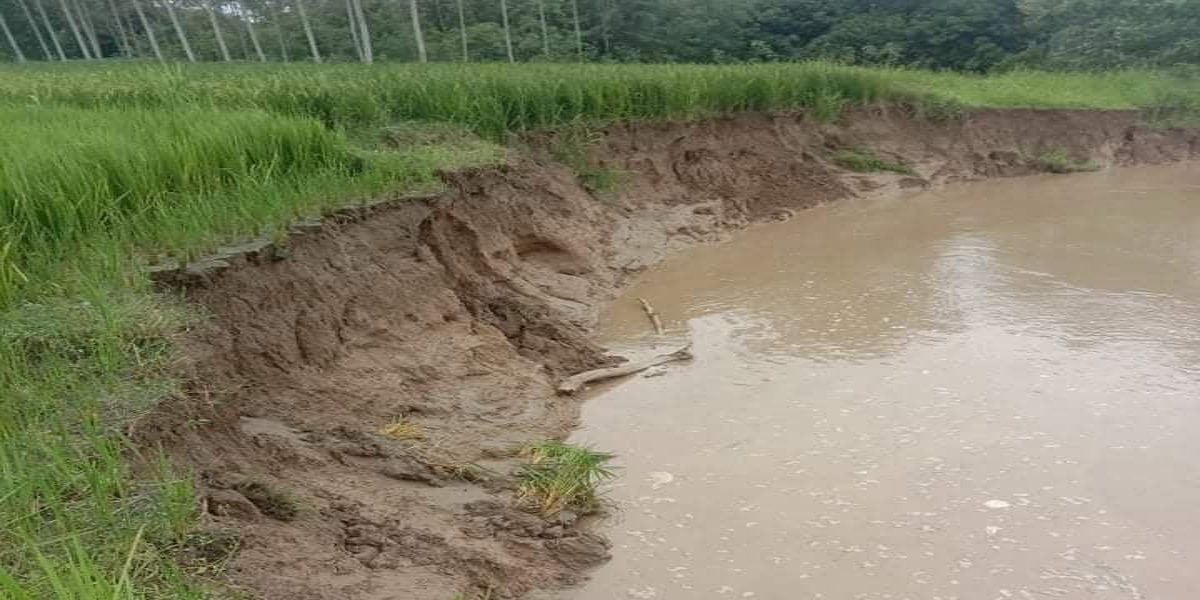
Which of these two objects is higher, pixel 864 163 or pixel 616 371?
pixel 616 371

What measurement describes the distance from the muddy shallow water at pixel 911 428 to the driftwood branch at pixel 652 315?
10cm

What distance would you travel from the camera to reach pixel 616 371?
600 cm

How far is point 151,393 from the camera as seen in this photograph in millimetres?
Answer: 3336

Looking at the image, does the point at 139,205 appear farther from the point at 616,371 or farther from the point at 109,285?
the point at 616,371

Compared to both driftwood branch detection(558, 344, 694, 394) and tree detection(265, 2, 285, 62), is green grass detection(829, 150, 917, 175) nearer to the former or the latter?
driftwood branch detection(558, 344, 694, 394)

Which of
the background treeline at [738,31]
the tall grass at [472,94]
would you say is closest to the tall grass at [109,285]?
the tall grass at [472,94]

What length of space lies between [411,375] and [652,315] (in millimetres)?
2526

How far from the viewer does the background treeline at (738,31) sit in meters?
18.8

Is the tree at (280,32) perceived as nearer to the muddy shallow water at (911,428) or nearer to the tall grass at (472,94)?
the tall grass at (472,94)

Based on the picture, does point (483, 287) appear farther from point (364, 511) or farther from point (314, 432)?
point (364, 511)

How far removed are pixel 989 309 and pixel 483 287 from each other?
4.15m

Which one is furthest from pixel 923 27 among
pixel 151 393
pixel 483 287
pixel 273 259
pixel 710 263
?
pixel 151 393

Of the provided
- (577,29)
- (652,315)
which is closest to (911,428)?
(652,315)

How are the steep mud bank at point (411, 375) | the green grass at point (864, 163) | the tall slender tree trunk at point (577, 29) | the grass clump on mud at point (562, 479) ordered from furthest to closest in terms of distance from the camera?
the tall slender tree trunk at point (577, 29)
the green grass at point (864, 163)
the grass clump on mud at point (562, 479)
the steep mud bank at point (411, 375)
